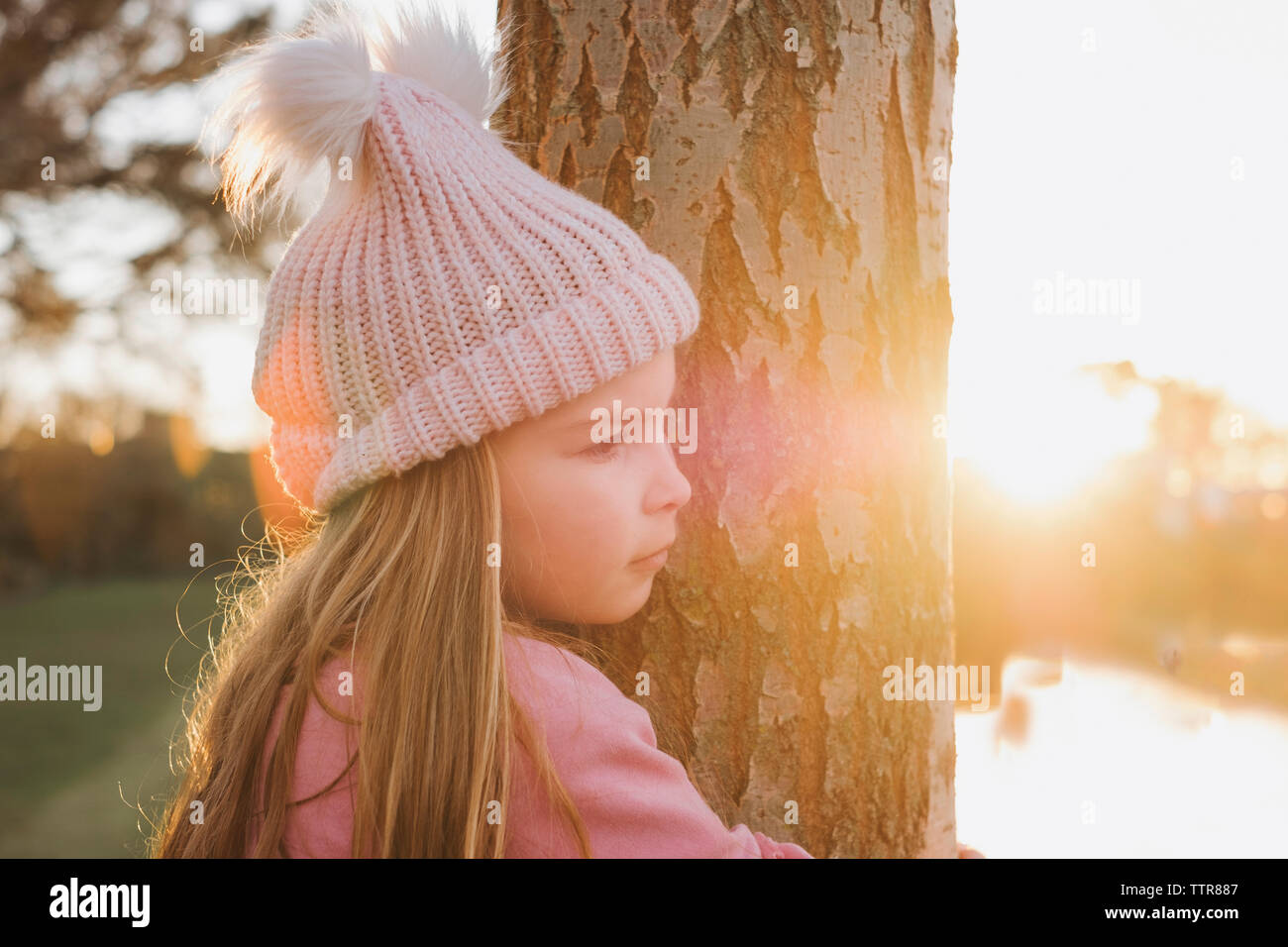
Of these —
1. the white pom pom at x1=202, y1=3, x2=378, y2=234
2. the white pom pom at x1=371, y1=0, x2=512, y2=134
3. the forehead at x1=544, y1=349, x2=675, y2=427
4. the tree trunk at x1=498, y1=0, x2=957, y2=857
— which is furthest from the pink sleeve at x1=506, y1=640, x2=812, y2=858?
the white pom pom at x1=371, y1=0, x2=512, y2=134

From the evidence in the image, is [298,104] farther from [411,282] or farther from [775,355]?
[775,355]

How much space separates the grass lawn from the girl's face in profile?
170cm

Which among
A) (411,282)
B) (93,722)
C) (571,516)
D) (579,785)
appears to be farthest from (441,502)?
(93,722)

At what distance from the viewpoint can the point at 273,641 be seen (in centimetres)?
164

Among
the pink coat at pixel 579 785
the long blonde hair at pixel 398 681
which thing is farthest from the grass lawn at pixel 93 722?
the pink coat at pixel 579 785

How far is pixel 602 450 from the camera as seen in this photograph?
1.59m

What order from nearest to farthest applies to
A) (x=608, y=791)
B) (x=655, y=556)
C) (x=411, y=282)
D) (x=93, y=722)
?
(x=608, y=791) < (x=411, y=282) < (x=655, y=556) < (x=93, y=722)

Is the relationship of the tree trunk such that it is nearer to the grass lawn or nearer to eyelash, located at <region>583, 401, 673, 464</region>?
eyelash, located at <region>583, 401, 673, 464</region>

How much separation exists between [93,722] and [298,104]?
9.91m

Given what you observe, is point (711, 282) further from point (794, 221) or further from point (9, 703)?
point (9, 703)

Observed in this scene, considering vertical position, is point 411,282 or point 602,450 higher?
point 411,282

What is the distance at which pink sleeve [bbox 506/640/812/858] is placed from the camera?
1381 millimetres
